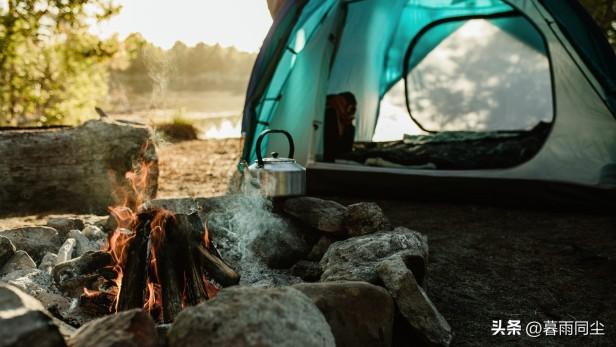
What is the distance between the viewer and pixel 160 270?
2150 millimetres

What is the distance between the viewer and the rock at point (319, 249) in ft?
9.44

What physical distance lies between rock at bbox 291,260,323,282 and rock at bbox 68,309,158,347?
4.08 ft

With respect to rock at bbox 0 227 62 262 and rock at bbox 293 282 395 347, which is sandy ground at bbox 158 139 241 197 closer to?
rock at bbox 0 227 62 262

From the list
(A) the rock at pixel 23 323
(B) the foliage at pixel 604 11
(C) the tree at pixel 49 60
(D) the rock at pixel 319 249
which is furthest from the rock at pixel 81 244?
(B) the foliage at pixel 604 11

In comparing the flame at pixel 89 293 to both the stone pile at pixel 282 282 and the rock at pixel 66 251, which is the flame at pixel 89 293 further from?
the rock at pixel 66 251

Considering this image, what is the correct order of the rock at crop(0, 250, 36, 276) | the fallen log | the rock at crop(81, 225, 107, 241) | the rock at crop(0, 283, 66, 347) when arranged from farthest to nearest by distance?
1. the fallen log
2. the rock at crop(81, 225, 107, 241)
3. the rock at crop(0, 250, 36, 276)
4. the rock at crop(0, 283, 66, 347)

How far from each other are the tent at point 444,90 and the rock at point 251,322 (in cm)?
313

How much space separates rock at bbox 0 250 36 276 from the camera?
2557mm

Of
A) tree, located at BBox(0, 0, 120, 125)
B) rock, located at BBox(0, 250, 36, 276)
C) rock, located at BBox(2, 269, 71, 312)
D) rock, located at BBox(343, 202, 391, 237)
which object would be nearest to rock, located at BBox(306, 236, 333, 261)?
rock, located at BBox(343, 202, 391, 237)

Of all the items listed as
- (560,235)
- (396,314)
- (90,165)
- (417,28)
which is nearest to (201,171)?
(90,165)

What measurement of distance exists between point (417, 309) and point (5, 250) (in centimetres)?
215

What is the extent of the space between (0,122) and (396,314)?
22.3ft

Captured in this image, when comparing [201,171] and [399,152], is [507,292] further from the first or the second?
[201,171]

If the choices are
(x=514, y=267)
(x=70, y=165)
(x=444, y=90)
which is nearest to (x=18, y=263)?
(x=70, y=165)
